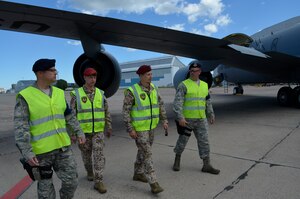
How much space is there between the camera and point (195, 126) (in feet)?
15.5

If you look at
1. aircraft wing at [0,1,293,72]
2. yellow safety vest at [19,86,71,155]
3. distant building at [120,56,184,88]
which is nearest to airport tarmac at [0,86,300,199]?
yellow safety vest at [19,86,71,155]

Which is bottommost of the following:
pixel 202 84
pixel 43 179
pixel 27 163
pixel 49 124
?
pixel 43 179

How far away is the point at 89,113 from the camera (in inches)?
164

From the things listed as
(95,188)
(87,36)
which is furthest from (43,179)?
(87,36)

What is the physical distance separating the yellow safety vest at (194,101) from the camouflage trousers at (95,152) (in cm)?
158

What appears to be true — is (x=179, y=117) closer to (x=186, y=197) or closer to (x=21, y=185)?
(x=186, y=197)

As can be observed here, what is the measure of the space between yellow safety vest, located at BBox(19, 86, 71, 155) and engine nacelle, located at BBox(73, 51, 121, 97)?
5.21 m

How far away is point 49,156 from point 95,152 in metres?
1.09

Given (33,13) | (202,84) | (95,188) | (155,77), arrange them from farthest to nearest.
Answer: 1. (155,77)
2. (33,13)
3. (202,84)
4. (95,188)

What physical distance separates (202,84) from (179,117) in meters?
0.83

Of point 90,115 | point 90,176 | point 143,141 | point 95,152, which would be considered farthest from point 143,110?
point 90,176

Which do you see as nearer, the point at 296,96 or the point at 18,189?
the point at 18,189

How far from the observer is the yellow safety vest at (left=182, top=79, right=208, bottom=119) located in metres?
4.70

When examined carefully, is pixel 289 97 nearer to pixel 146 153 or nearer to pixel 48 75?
pixel 146 153
